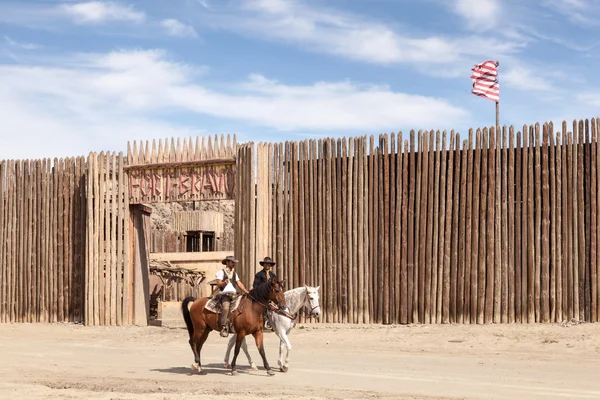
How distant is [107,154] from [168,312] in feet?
16.6

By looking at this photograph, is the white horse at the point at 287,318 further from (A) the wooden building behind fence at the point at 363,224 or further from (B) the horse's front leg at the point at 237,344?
(A) the wooden building behind fence at the point at 363,224

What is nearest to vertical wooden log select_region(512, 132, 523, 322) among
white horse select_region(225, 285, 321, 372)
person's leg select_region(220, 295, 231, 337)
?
white horse select_region(225, 285, 321, 372)

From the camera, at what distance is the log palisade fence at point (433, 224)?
15.4 meters

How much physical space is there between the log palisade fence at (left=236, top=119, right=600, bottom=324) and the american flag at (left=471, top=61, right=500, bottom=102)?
5480 mm

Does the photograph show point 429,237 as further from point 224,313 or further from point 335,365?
point 224,313

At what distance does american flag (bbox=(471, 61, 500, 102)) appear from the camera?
21.5m

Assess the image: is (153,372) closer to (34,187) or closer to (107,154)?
(107,154)

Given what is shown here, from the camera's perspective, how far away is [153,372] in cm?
1283

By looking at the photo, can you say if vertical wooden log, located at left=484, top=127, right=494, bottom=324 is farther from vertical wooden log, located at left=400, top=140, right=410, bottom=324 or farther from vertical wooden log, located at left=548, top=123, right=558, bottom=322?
vertical wooden log, located at left=400, top=140, right=410, bottom=324

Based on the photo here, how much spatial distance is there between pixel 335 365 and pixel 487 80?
10610 millimetres

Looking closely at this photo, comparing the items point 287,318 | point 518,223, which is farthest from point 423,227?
point 287,318

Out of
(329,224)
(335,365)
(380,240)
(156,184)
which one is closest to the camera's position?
(335,365)

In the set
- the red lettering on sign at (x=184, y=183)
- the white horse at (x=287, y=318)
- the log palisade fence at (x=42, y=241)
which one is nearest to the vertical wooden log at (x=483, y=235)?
the white horse at (x=287, y=318)

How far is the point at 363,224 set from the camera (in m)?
17.0
